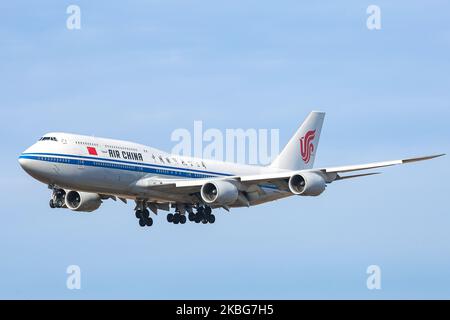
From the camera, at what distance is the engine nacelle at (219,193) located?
94.1 m

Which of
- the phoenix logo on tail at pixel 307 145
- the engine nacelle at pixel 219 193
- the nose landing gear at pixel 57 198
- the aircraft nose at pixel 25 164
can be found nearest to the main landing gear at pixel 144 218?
the engine nacelle at pixel 219 193

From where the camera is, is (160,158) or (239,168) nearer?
(160,158)

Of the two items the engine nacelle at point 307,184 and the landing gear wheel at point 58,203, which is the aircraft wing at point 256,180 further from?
the landing gear wheel at point 58,203

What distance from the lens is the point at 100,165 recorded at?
295 ft

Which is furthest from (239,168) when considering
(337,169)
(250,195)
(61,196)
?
(61,196)

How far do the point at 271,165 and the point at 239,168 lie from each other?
19.2 ft

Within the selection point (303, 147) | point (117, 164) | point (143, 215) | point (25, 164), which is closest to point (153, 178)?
point (117, 164)

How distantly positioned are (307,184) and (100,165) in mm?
15003

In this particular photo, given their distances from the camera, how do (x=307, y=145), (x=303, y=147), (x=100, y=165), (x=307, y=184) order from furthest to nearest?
(x=307, y=145) < (x=303, y=147) < (x=307, y=184) < (x=100, y=165)

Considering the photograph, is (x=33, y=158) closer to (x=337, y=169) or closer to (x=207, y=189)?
(x=207, y=189)

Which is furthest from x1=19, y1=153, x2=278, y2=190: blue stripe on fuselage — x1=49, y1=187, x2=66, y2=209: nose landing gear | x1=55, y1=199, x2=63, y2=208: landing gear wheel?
x1=55, y1=199, x2=63, y2=208: landing gear wheel

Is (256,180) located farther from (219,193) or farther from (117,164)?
(117,164)

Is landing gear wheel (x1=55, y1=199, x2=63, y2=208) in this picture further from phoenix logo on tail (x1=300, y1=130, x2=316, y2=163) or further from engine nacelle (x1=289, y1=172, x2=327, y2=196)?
phoenix logo on tail (x1=300, y1=130, x2=316, y2=163)

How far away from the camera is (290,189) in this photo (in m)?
94.6
